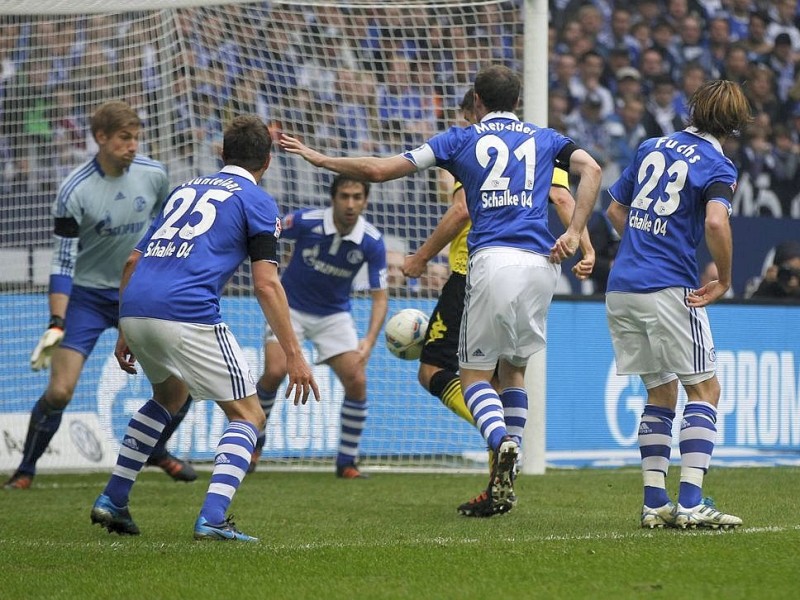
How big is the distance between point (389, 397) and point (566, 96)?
18.7 feet

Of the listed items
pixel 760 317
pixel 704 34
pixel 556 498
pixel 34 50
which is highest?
pixel 704 34

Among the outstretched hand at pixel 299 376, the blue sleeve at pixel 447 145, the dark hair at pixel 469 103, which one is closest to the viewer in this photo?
the outstretched hand at pixel 299 376

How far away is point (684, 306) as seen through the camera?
224 inches

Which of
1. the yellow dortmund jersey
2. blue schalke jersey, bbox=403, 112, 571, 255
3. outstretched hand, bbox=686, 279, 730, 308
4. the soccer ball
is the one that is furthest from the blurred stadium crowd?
outstretched hand, bbox=686, 279, 730, 308

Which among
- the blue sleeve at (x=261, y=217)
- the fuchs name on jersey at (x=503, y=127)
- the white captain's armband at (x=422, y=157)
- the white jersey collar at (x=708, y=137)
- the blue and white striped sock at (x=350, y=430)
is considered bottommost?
the blue and white striped sock at (x=350, y=430)

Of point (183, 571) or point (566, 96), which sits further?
point (566, 96)

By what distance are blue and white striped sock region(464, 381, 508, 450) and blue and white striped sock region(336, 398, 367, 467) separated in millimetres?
3155

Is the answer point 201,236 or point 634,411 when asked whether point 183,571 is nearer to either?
point 201,236

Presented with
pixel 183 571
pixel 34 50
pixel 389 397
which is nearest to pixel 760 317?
pixel 389 397

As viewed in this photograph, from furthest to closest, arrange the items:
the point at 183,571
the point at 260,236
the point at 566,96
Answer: the point at 566,96
the point at 260,236
the point at 183,571

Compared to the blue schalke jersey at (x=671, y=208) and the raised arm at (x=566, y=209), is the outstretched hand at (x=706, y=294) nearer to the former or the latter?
the blue schalke jersey at (x=671, y=208)

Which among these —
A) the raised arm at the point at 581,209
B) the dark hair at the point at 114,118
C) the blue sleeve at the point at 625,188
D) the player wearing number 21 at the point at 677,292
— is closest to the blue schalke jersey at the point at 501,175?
the raised arm at the point at 581,209

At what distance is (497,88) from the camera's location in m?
6.46

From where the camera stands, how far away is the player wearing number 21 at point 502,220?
20.4 feet
